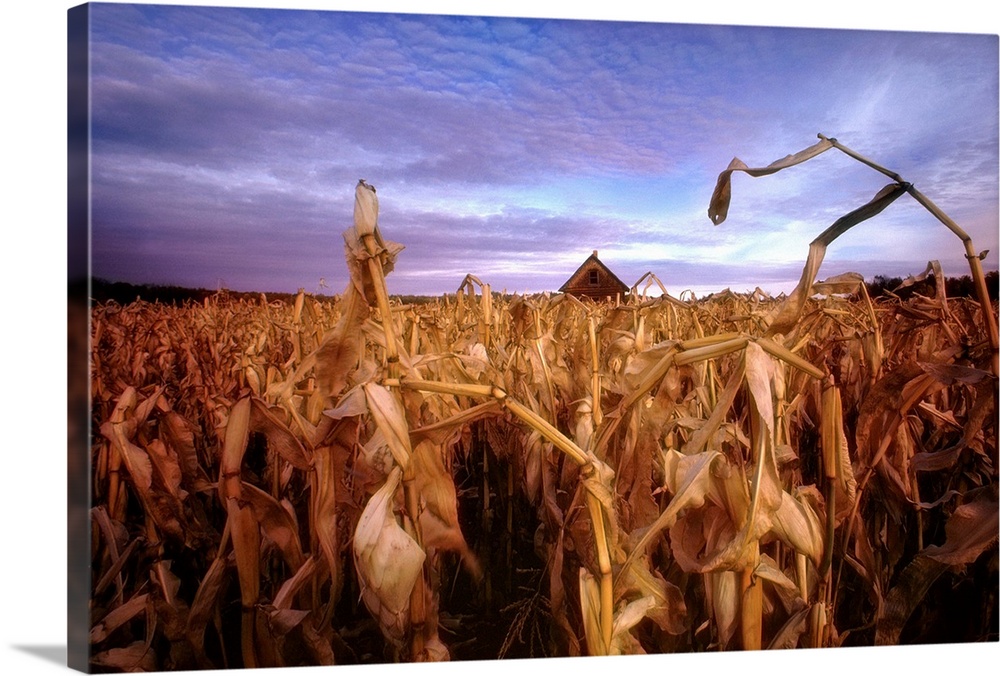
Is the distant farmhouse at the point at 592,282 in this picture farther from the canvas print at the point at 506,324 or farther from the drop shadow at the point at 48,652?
the drop shadow at the point at 48,652

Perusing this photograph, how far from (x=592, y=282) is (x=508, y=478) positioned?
1.93 ft

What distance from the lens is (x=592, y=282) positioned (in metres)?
2.56

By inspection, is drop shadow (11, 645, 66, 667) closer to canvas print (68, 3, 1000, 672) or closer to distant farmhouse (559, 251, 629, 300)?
canvas print (68, 3, 1000, 672)

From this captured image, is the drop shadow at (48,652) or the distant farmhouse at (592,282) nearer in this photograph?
the drop shadow at (48,652)

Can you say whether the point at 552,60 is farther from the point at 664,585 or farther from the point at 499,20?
the point at 664,585

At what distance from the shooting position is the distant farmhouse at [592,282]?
2.55 metres

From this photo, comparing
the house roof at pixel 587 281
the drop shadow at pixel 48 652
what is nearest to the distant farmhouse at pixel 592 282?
the house roof at pixel 587 281

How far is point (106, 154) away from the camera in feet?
7.59

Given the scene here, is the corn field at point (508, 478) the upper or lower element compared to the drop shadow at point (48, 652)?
upper

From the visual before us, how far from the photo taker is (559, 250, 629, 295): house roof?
2.56m

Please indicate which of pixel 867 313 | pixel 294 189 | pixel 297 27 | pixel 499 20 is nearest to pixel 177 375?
pixel 294 189

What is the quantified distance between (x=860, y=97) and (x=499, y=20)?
1.06m

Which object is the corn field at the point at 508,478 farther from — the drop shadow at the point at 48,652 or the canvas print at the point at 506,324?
the drop shadow at the point at 48,652

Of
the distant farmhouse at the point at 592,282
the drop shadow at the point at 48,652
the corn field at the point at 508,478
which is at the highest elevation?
the distant farmhouse at the point at 592,282
